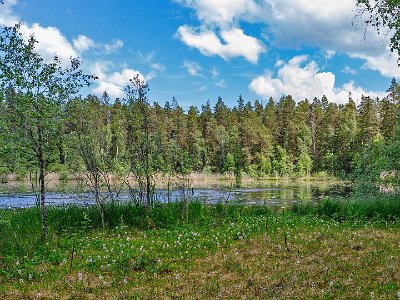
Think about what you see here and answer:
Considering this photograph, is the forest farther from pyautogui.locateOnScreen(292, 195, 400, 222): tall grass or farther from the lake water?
the lake water

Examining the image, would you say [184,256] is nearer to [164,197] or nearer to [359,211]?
[164,197]

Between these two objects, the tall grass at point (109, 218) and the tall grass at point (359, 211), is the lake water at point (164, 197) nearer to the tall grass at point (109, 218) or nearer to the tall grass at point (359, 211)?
the tall grass at point (109, 218)

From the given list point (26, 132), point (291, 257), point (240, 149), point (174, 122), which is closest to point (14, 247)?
point (26, 132)

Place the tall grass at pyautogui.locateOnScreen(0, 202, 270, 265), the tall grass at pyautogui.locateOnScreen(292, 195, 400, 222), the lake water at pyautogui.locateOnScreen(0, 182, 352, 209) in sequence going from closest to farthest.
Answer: the tall grass at pyautogui.locateOnScreen(0, 202, 270, 265) → the tall grass at pyautogui.locateOnScreen(292, 195, 400, 222) → the lake water at pyautogui.locateOnScreen(0, 182, 352, 209)

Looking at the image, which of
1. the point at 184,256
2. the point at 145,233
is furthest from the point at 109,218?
the point at 184,256

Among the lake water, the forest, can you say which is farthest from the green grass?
the lake water

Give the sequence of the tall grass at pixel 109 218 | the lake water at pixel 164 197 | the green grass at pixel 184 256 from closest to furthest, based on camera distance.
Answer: the green grass at pixel 184 256 < the tall grass at pixel 109 218 < the lake water at pixel 164 197

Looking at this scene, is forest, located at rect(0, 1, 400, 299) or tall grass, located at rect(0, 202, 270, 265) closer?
forest, located at rect(0, 1, 400, 299)

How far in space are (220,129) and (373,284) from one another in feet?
286

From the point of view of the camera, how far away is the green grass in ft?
24.6

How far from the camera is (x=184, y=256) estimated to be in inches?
389

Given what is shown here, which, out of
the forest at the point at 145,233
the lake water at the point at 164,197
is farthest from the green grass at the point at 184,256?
the lake water at the point at 164,197

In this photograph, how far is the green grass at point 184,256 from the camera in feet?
24.6

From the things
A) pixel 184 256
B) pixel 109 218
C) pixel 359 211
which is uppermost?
pixel 109 218
